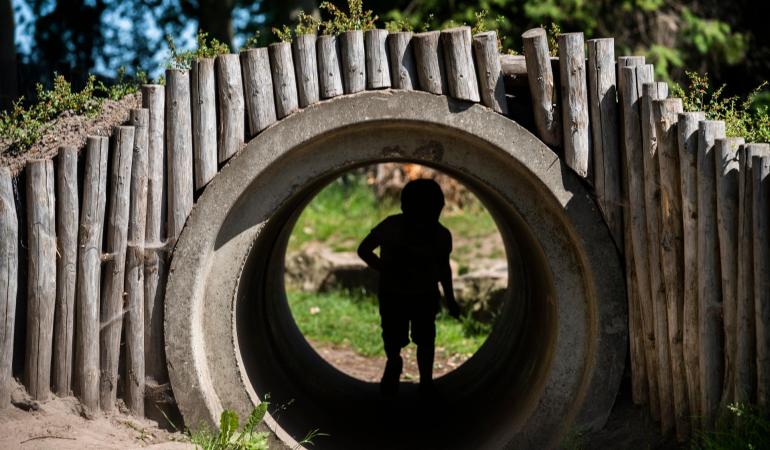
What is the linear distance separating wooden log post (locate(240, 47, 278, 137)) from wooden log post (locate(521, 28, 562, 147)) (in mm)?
1551

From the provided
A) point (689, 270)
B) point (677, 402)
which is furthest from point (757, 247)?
point (677, 402)

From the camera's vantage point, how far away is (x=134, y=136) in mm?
5902

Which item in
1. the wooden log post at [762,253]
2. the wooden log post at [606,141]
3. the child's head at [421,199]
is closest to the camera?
the wooden log post at [762,253]

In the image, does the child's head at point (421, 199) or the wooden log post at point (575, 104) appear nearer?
the wooden log post at point (575, 104)

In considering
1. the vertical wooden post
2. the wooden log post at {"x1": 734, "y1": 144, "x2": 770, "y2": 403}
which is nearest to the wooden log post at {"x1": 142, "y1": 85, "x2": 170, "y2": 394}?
the vertical wooden post

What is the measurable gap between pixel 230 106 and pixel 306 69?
507 millimetres

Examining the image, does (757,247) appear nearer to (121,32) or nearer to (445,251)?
(445,251)

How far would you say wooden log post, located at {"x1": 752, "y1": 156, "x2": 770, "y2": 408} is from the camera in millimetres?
4918

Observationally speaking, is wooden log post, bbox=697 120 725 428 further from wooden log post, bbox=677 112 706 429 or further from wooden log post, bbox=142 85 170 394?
wooden log post, bbox=142 85 170 394

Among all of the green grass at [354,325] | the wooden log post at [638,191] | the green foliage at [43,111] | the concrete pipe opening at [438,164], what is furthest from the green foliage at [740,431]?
the green grass at [354,325]

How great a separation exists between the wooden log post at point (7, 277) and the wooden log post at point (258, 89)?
1471mm

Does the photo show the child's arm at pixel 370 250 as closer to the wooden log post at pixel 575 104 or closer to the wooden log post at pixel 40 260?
the wooden log post at pixel 575 104

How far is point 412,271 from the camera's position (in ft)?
25.9

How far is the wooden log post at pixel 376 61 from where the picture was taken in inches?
233
